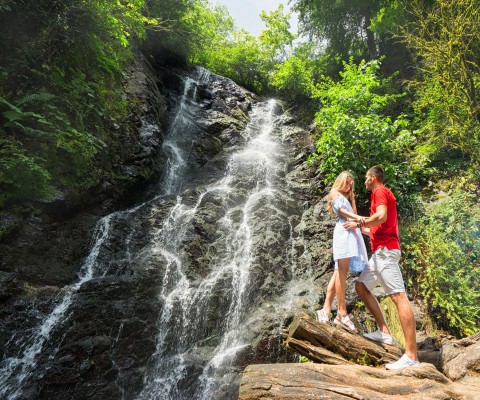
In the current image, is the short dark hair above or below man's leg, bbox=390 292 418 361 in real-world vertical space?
above

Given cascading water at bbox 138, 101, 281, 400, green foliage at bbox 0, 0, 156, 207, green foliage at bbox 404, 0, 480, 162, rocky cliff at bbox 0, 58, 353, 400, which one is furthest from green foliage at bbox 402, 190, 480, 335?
green foliage at bbox 0, 0, 156, 207

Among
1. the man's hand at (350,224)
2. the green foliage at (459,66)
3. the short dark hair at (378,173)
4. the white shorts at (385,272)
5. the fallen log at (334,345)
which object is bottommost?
the fallen log at (334,345)

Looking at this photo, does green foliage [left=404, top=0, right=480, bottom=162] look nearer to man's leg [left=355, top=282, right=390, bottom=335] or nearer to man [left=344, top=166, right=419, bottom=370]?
man [left=344, top=166, right=419, bottom=370]

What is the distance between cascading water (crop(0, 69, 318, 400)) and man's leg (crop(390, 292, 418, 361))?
3698 mm

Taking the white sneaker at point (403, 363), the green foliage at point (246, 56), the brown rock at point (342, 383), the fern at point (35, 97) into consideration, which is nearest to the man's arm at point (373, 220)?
the white sneaker at point (403, 363)

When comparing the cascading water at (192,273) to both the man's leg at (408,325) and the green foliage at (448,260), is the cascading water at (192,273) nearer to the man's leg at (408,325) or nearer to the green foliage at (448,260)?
the green foliage at (448,260)

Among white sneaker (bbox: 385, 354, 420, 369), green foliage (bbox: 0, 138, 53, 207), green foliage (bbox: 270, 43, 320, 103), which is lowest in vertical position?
white sneaker (bbox: 385, 354, 420, 369)

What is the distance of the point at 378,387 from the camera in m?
3.10

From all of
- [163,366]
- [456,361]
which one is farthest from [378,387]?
[163,366]

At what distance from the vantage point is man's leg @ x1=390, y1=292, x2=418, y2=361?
3.63 metres

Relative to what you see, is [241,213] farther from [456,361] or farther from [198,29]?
[198,29]

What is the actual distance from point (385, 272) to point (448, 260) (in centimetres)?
383

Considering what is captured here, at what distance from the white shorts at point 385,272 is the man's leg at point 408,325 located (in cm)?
11

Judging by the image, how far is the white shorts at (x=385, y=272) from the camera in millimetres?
4094
